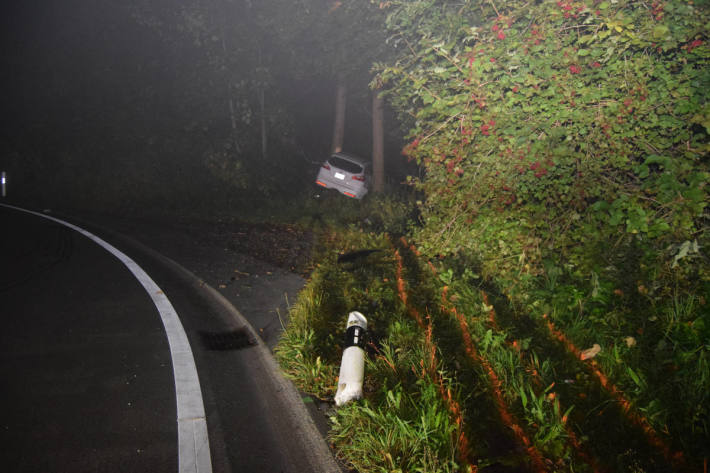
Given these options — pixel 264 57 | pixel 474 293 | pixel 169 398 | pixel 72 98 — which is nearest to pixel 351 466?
pixel 169 398

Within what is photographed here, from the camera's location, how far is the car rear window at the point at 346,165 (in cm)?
1493

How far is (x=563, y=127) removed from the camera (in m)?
4.77

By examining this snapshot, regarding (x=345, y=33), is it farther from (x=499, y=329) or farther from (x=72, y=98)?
(x=72, y=98)

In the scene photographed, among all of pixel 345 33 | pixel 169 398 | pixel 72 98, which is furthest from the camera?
pixel 72 98

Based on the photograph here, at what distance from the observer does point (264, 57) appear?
57.3 ft

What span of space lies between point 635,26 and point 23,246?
1053 cm

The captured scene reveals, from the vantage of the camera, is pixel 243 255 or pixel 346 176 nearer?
pixel 243 255

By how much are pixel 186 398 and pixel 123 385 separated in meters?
0.62

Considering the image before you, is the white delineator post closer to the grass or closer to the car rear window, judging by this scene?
the grass

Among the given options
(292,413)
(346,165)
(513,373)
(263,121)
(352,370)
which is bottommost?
(292,413)

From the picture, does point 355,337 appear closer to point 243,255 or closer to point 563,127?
point 563,127

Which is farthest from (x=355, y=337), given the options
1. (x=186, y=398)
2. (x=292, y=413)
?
(x=186, y=398)

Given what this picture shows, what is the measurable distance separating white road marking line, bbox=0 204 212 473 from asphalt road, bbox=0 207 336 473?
49 millimetres

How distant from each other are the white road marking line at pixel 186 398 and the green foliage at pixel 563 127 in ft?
12.4
